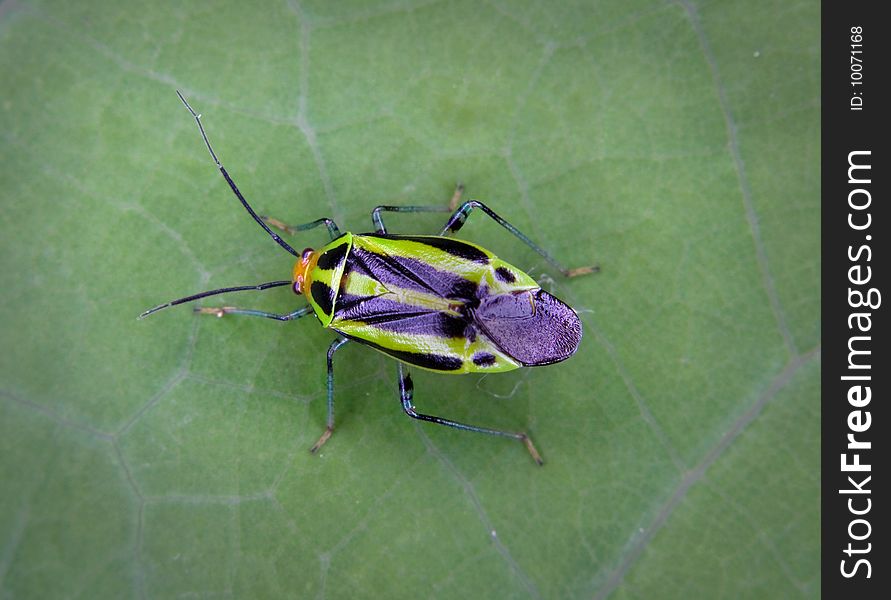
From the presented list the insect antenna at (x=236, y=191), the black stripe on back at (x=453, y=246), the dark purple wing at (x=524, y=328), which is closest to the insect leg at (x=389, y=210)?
the black stripe on back at (x=453, y=246)

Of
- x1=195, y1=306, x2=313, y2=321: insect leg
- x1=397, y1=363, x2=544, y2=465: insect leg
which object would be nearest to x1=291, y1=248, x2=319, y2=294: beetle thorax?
x1=195, y1=306, x2=313, y2=321: insect leg

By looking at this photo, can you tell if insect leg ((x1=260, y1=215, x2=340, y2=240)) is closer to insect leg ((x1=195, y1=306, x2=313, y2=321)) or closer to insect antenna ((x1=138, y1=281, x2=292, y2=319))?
insect antenna ((x1=138, y1=281, x2=292, y2=319))

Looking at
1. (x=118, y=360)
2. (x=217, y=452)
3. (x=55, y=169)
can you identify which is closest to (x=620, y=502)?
(x=217, y=452)

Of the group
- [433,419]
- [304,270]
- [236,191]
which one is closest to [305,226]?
[304,270]

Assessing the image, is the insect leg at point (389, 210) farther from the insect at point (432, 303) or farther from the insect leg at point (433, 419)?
the insect leg at point (433, 419)

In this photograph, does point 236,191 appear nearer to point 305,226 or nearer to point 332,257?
point 305,226
